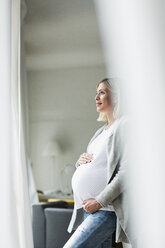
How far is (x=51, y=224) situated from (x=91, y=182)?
1.10 metres

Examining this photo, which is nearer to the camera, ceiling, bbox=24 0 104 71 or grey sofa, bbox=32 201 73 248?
grey sofa, bbox=32 201 73 248

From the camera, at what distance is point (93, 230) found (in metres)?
1.44

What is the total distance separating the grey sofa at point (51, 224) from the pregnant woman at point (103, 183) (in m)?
0.89

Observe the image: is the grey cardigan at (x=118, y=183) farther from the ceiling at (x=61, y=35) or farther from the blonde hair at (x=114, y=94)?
the ceiling at (x=61, y=35)

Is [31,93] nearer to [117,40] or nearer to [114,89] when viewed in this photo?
[114,89]

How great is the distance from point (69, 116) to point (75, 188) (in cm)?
387

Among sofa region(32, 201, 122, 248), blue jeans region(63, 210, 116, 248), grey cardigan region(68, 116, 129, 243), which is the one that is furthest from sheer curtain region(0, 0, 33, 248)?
sofa region(32, 201, 122, 248)

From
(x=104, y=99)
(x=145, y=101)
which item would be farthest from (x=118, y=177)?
(x=145, y=101)

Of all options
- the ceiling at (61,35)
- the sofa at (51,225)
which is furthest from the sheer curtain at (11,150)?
the ceiling at (61,35)

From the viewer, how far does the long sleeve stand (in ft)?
4.60

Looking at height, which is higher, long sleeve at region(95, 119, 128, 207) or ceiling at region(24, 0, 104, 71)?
ceiling at region(24, 0, 104, 71)

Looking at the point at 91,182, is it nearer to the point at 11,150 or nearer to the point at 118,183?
the point at 118,183

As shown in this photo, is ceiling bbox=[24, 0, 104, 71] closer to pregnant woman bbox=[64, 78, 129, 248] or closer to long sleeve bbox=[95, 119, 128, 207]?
pregnant woman bbox=[64, 78, 129, 248]

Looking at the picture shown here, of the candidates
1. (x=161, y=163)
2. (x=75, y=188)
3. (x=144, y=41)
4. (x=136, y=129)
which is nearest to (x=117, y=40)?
(x=144, y=41)
